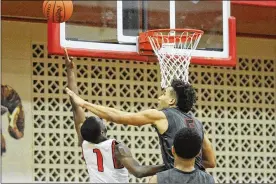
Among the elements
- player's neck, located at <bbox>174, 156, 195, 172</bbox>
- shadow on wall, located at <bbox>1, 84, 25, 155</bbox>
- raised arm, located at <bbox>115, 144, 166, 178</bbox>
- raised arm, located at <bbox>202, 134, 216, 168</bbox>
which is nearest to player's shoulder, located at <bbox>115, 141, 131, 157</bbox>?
raised arm, located at <bbox>115, 144, 166, 178</bbox>

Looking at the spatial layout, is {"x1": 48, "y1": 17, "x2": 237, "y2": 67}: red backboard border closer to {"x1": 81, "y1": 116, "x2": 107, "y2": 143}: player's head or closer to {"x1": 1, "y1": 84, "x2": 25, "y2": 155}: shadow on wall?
{"x1": 1, "y1": 84, "x2": 25, "y2": 155}: shadow on wall

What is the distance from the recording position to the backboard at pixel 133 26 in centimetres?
984

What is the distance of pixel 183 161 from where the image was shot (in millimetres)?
5520

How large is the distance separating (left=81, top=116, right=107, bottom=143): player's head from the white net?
235cm

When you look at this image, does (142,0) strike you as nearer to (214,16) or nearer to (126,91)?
(214,16)

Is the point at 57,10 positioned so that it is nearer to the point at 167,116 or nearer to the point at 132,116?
the point at 132,116

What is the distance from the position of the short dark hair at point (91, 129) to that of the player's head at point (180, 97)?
55cm

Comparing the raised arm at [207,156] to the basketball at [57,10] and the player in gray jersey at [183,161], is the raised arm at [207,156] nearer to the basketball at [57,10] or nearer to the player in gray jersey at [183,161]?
the player in gray jersey at [183,161]

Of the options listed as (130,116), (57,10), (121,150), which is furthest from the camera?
(57,10)

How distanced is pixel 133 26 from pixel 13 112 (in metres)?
2.05

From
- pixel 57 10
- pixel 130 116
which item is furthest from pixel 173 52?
pixel 130 116

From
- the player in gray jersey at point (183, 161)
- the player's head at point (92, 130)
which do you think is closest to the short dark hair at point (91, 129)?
the player's head at point (92, 130)

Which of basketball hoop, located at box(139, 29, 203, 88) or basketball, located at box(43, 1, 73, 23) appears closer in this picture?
basketball, located at box(43, 1, 73, 23)

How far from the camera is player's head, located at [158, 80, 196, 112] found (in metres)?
6.69
